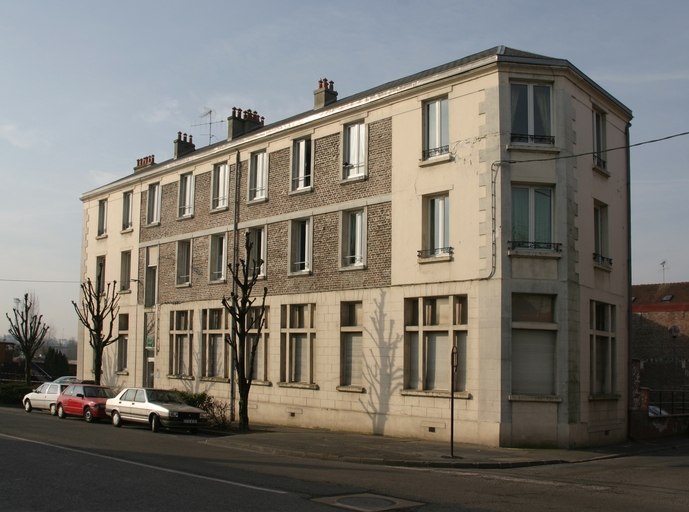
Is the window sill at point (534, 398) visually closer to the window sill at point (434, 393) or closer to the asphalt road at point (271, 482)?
the window sill at point (434, 393)

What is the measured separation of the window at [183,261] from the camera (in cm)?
3253

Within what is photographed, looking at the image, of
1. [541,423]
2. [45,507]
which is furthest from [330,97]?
[45,507]

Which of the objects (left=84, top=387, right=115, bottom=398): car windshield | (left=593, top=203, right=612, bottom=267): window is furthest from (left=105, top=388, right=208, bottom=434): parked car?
(left=593, top=203, right=612, bottom=267): window

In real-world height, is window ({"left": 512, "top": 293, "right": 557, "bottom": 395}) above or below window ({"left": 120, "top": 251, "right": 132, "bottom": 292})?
below

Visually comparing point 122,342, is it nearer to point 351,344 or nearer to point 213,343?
point 213,343

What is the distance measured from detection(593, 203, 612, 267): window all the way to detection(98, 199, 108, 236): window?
2569cm

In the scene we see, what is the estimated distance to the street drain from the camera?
10.3 metres

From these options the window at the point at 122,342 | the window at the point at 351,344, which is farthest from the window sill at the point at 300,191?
the window at the point at 122,342

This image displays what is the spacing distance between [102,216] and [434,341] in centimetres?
2387

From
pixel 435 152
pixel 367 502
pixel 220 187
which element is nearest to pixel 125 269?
pixel 220 187

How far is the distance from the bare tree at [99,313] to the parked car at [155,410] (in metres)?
10.4

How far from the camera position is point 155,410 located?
75.6ft

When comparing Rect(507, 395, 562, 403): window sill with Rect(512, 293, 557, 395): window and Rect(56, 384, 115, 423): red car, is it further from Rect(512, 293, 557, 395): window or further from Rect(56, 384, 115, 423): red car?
Rect(56, 384, 115, 423): red car

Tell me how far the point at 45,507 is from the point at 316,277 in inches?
631
